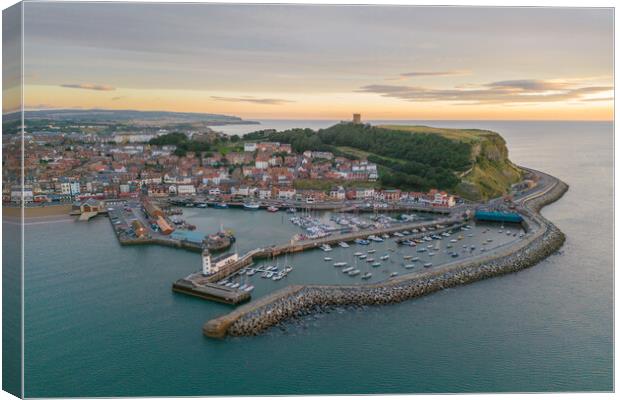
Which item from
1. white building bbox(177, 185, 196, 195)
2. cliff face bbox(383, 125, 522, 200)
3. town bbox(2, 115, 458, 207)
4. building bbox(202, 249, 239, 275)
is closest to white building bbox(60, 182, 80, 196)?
town bbox(2, 115, 458, 207)

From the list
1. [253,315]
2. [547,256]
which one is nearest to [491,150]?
[547,256]

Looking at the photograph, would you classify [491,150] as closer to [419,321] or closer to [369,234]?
[369,234]

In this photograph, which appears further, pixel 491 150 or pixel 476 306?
pixel 491 150

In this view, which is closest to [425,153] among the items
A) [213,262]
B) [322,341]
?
[213,262]

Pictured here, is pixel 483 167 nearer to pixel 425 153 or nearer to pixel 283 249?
pixel 425 153

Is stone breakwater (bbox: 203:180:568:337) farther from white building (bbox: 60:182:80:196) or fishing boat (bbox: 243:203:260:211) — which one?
white building (bbox: 60:182:80:196)

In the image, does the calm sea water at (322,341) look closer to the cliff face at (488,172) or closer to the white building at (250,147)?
the cliff face at (488,172)
